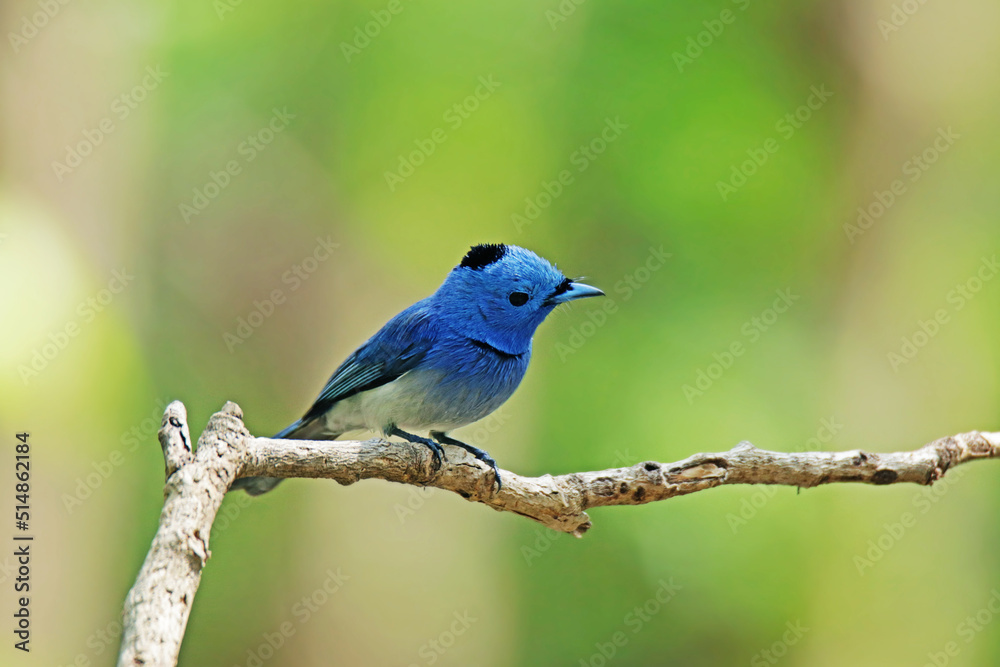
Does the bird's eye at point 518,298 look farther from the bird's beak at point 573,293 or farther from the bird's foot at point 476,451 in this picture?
the bird's foot at point 476,451

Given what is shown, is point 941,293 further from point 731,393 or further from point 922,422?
point 731,393

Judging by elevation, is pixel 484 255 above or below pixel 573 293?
above

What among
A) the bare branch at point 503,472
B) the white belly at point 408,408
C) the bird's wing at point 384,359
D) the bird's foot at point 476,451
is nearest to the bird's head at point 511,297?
the bird's wing at point 384,359

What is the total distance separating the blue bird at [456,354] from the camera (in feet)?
13.1

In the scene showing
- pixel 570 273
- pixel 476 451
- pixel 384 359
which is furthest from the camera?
pixel 570 273

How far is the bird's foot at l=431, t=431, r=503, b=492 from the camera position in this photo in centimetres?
362

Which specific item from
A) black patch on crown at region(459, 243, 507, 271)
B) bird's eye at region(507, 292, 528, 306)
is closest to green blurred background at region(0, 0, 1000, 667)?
black patch on crown at region(459, 243, 507, 271)

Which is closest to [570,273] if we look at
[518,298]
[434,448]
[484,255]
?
[484,255]

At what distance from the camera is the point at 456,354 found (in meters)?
4.03

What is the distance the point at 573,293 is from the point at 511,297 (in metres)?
0.31

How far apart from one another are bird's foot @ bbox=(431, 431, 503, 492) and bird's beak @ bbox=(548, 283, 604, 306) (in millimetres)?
815

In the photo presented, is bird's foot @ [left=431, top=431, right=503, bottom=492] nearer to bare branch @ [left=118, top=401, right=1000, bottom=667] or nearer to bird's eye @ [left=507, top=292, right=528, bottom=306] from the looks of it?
bare branch @ [left=118, top=401, right=1000, bottom=667]

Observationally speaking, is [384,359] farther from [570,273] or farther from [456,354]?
[570,273]

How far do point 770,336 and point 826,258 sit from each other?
3.56 feet
